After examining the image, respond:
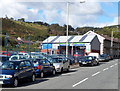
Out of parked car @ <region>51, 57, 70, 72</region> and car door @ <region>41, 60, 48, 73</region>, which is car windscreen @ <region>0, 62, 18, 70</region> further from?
parked car @ <region>51, 57, 70, 72</region>

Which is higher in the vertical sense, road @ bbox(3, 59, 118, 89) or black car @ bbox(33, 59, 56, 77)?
black car @ bbox(33, 59, 56, 77)

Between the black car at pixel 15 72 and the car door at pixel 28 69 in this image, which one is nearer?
the black car at pixel 15 72

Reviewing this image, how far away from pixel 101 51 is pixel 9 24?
42.0 m

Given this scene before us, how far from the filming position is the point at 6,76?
12086 millimetres

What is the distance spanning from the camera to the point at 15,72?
1250cm

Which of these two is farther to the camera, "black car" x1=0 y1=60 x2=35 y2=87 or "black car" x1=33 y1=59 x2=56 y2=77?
"black car" x1=33 y1=59 x2=56 y2=77

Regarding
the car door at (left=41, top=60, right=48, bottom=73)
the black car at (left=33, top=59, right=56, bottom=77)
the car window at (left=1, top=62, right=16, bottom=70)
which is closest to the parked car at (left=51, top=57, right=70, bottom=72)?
the black car at (left=33, top=59, right=56, bottom=77)

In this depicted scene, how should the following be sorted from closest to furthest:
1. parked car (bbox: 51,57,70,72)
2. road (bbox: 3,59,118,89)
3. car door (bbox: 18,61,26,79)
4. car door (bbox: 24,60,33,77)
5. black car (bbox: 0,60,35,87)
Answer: black car (bbox: 0,60,35,87), road (bbox: 3,59,118,89), car door (bbox: 18,61,26,79), car door (bbox: 24,60,33,77), parked car (bbox: 51,57,70,72)

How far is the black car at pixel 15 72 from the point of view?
1208 centimetres

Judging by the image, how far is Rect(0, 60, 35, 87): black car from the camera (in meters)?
12.1

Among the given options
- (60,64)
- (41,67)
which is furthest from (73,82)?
(60,64)

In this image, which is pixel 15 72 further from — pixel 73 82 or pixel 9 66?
pixel 73 82

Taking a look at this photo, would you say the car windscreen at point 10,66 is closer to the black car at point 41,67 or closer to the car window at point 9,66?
the car window at point 9,66

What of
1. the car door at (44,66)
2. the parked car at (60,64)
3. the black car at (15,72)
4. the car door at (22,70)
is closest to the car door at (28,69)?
the black car at (15,72)
